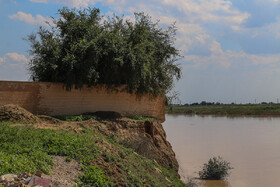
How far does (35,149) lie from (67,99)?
26.9 ft

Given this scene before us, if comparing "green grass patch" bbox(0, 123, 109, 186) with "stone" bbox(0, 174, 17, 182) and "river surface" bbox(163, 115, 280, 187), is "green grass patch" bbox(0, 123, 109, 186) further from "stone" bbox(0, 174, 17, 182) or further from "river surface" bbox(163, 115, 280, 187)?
"river surface" bbox(163, 115, 280, 187)

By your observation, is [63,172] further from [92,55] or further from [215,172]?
[215,172]

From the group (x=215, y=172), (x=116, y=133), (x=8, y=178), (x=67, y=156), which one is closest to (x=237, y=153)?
(x=215, y=172)

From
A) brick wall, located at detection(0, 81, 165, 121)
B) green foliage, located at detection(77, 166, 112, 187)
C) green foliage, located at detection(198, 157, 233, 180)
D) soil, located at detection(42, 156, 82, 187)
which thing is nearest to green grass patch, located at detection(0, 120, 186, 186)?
green foliage, located at detection(77, 166, 112, 187)

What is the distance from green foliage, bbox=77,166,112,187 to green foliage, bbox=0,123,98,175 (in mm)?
423

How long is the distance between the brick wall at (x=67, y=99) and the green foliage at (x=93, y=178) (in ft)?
26.2

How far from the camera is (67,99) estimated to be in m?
15.4

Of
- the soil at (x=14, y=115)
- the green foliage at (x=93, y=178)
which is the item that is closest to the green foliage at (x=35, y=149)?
the green foliage at (x=93, y=178)

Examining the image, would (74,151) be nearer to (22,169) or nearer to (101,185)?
(101,185)

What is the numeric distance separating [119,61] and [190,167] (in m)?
12.4

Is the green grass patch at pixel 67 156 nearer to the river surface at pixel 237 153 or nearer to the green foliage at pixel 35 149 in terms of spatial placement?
the green foliage at pixel 35 149

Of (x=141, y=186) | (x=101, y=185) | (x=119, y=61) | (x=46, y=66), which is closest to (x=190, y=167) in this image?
(x=119, y=61)

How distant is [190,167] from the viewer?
79.0ft

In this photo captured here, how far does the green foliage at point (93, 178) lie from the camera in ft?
22.2
